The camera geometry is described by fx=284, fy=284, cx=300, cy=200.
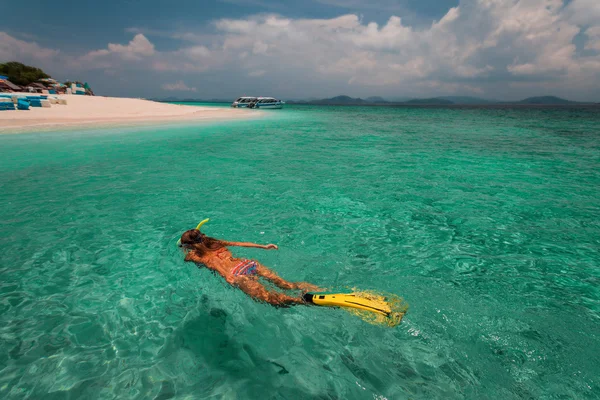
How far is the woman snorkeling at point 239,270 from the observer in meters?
5.05

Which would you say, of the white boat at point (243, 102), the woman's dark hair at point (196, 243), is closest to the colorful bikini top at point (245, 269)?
the woman's dark hair at point (196, 243)

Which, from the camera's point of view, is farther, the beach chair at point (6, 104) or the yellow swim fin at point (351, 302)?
the beach chair at point (6, 104)

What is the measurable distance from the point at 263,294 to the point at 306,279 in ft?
4.27

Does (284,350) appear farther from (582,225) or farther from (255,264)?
(582,225)

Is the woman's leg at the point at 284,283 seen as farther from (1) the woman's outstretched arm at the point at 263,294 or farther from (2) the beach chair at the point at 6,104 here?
(2) the beach chair at the point at 6,104

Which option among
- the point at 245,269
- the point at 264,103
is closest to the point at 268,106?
the point at 264,103

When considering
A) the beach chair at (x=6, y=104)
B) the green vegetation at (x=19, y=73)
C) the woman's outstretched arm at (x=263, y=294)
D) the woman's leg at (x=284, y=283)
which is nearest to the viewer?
the woman's outstretched arm at (x=263, y=294)

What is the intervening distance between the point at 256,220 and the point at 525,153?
20.3 m

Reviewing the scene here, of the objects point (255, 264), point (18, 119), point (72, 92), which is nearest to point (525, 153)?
point (255, 264)

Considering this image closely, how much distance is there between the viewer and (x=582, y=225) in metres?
8.23

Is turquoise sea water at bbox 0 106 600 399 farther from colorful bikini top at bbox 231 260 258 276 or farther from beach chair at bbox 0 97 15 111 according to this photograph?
beach chair at bbox 0 97 15 111

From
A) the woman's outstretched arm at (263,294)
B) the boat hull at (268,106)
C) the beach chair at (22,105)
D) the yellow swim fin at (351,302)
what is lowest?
the woman's outstretched arm at (263,294)

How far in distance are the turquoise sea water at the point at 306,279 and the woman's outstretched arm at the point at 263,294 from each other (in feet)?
1.03

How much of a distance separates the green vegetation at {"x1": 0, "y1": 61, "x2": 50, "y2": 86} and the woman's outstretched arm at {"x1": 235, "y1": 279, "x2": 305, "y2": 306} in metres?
88.7
